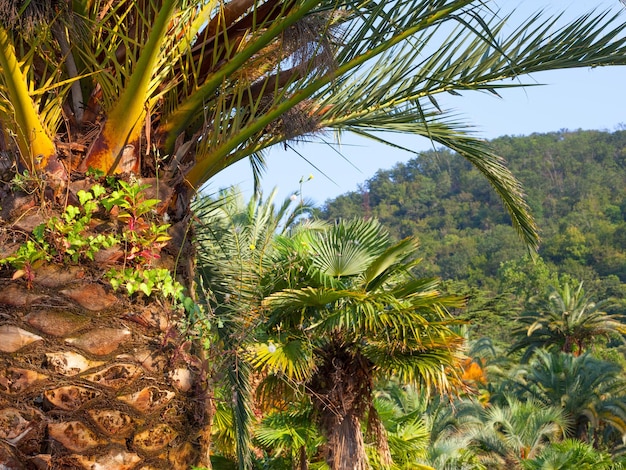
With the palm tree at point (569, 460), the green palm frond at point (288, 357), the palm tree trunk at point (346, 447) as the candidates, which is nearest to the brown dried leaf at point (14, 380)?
the green palm frond at point (288, 357)

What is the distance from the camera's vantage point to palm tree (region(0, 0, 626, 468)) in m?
2.92

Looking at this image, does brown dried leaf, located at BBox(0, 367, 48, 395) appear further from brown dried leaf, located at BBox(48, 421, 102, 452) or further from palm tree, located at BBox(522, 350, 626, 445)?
palm tree, located at BBox(522, 350, 626, 445)

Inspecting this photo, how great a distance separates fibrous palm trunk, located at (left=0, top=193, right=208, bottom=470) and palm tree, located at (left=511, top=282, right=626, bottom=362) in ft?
110

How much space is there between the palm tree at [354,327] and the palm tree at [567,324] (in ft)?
88.0

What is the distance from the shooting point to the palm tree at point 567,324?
112 feet

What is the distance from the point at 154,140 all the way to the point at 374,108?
1546 millimetres

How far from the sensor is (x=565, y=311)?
3491cm

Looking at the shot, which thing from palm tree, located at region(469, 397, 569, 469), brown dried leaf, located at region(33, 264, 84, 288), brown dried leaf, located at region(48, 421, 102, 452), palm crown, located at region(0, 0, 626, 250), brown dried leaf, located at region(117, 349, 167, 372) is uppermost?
palm crown, located at region(0, 0, 626, 250)

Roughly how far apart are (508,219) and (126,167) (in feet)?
279

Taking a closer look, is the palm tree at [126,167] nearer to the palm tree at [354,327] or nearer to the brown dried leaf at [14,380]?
the brown dried leaf at [14,380]

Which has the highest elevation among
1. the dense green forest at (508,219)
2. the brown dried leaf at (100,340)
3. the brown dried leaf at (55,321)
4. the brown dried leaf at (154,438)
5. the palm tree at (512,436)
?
the dense green forest at (508,219)

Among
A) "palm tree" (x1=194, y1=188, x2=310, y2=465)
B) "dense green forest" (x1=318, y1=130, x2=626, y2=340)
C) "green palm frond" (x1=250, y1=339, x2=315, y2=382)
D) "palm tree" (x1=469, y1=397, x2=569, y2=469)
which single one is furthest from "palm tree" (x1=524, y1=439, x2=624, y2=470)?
"dense green forest" (x1=318, y1=130, x2=626, y2=340)

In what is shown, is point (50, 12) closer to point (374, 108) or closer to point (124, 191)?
point (124, 191)

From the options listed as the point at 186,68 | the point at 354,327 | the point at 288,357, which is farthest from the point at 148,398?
the point at 354,327
